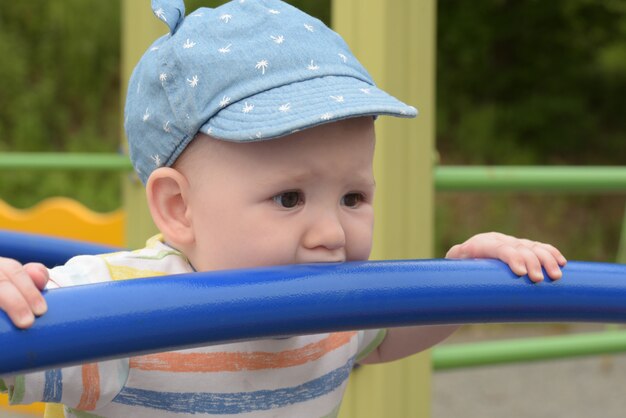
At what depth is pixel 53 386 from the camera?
819 millimetres

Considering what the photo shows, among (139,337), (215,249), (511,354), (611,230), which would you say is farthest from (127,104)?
(611,230)

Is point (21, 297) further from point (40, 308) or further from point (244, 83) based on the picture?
point (244, 83)

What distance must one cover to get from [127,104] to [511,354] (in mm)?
797

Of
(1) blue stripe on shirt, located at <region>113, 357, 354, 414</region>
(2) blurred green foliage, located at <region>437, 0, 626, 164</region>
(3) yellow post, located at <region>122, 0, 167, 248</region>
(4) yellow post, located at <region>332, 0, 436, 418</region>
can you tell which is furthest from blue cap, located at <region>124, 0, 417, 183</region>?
(2) blurred green foliage, located at <region>437, 0, 626, 164</region>

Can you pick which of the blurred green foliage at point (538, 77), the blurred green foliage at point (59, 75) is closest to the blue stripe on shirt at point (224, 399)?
the blurred green foliage at point (59, 75)

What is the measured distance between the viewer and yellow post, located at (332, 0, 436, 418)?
1348 millimetres

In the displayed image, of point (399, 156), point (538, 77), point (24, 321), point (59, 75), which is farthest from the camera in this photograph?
point (538, 77)

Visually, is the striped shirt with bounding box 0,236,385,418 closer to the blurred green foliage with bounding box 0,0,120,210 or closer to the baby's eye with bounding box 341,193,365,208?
the baby's eye with bounding box 341,193,365,208

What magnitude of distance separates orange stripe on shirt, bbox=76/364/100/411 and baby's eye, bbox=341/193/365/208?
25cm

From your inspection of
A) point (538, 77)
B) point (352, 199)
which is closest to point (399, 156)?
point (352, 199)

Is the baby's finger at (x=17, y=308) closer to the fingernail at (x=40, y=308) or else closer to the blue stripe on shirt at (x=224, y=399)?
the fingernail at (x=40, y=308)

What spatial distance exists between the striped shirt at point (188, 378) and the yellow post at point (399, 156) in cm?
38

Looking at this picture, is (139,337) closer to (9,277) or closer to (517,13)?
(9,277)

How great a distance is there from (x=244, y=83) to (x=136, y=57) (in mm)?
1145
